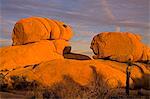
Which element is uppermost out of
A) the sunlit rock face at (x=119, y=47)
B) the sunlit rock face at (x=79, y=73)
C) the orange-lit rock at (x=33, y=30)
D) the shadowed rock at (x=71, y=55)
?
the orange-lit rock at (x=33, y=30)

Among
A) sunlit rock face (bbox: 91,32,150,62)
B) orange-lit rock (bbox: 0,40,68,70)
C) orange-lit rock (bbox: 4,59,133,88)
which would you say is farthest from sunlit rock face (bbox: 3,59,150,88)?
orange-lit rock (bbox: 0,40,68,70)

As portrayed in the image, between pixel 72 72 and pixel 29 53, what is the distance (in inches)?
462

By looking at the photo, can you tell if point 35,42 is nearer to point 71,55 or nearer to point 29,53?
point 29,53

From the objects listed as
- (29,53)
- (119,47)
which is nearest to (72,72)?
(119,47)

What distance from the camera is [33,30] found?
4516 centimetres

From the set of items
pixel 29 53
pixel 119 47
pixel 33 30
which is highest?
pixel 33 30

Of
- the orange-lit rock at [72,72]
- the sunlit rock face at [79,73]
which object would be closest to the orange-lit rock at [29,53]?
the sunlit rock face at [79,73]

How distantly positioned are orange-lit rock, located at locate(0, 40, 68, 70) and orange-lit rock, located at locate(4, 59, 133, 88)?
290 inches

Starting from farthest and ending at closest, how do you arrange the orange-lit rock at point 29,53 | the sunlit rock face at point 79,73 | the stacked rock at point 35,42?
the stacked rock at point 35,42
the orange-lit rock at point 29,53
the sunlit rock face at point 79,73

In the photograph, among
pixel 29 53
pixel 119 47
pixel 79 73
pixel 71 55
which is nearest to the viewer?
pixel 79 73

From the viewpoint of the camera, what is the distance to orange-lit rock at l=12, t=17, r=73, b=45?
45.0m

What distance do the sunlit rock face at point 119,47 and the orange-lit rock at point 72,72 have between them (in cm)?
558

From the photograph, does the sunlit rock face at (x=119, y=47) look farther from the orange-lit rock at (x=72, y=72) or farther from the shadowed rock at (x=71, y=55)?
the orange-lit rock at (x=72, y=72)

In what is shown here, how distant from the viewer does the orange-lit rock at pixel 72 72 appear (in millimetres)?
31406
